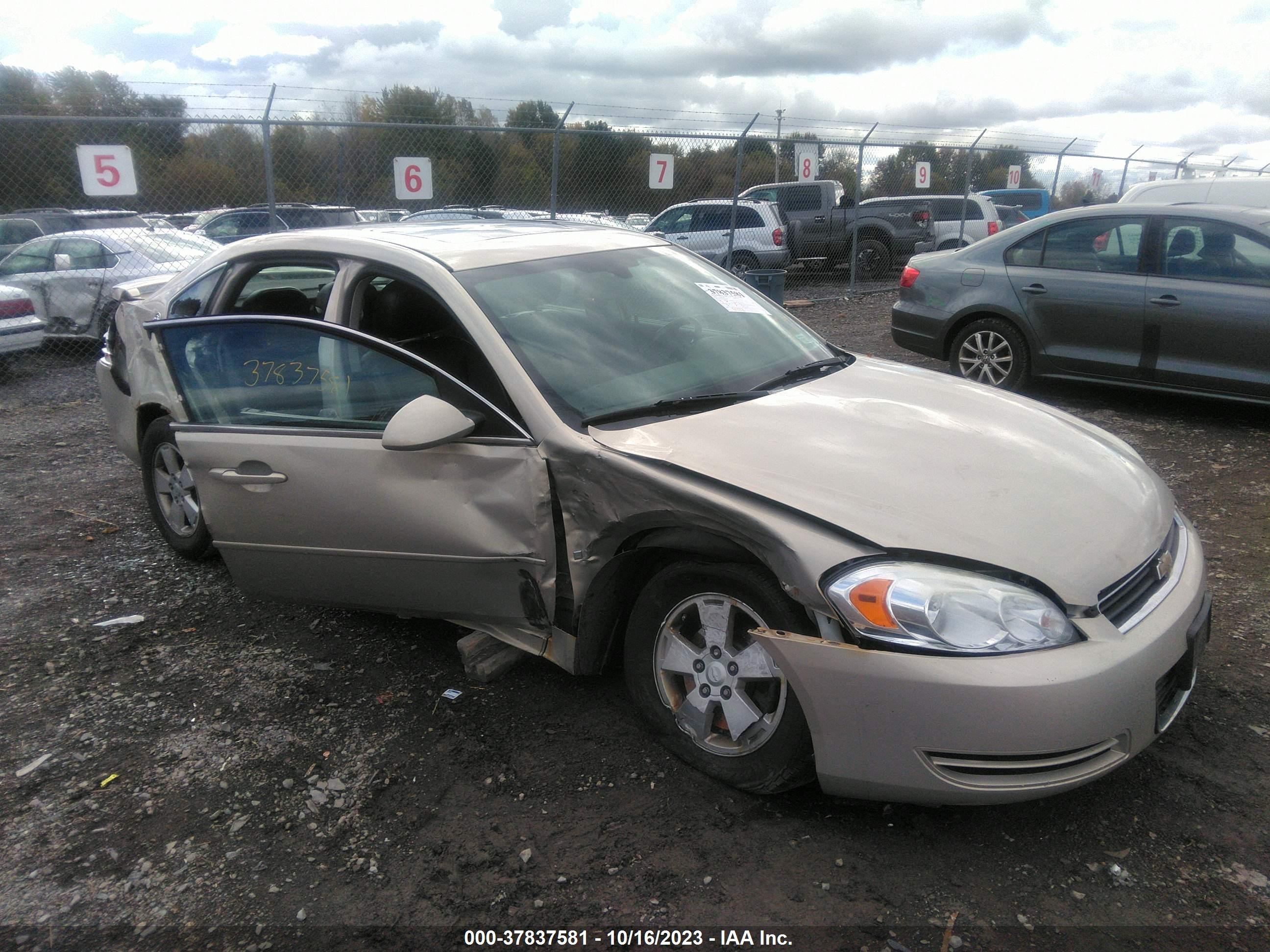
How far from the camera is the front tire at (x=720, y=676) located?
251cm

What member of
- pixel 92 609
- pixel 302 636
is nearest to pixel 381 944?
pixel 302 636

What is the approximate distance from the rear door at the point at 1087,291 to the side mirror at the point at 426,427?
5599 millimetres

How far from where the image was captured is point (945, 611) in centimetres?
226

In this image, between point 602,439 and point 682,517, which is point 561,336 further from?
point 682,517

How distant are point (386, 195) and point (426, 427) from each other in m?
11.0

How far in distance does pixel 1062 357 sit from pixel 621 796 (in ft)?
18.7

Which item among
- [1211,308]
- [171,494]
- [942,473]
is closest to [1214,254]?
[1211,308]

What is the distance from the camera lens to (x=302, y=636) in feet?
12.8

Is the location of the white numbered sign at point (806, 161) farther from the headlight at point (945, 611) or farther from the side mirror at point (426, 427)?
the headlight at point (945, 611)

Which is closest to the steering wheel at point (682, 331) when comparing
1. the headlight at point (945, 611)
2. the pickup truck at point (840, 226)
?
Result: the headlight at point (945, 611)

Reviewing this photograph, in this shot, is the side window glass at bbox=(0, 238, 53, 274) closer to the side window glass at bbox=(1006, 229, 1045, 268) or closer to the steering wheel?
the steering wheel

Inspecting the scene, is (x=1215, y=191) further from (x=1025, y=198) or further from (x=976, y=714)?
(x=1025, y=198)

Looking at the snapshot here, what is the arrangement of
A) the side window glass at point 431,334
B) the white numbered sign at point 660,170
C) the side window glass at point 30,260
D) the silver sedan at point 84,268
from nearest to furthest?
the side window glass at point 431,334, the silver sedan at point 84,268, the side window glass at point 30,260, the white numbered sign at point 660,170

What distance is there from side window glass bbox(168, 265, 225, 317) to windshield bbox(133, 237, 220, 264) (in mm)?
7531
